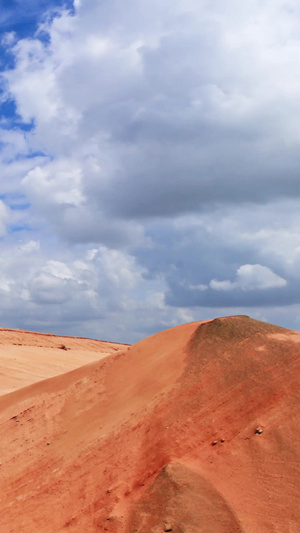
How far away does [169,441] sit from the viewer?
824cm

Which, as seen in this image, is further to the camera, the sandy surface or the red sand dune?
the sandy surface

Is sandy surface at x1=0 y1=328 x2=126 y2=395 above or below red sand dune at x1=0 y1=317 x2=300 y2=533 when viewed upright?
above

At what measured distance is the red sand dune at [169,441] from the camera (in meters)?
6.88

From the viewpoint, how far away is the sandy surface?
25408 millimetres

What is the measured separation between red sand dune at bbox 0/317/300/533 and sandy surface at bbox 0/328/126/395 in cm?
1198

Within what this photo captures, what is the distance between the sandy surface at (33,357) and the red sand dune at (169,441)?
1198cm

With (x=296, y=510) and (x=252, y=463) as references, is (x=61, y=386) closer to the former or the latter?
(x=252, y=463)

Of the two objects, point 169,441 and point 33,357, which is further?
point 33,357

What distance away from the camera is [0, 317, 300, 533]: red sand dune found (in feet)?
22.6

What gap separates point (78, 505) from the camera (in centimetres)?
782

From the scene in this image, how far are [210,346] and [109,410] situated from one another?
8.32ft

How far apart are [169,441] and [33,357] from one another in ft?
82.8

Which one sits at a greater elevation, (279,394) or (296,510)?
(279,394)

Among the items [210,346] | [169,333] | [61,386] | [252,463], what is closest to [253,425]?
[252,463]
